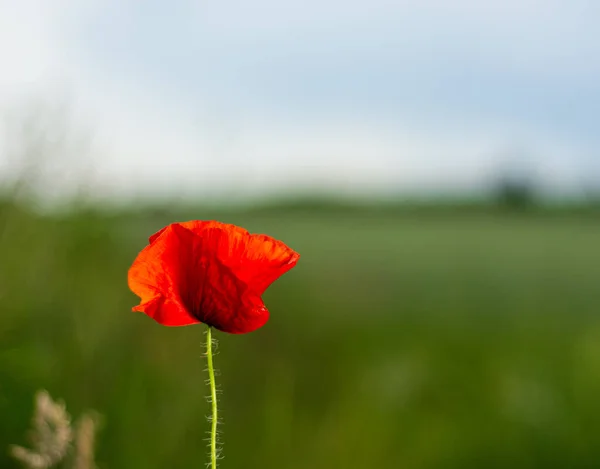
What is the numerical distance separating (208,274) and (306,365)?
2.41m

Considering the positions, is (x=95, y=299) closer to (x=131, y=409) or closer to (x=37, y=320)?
(x=37, y=320)

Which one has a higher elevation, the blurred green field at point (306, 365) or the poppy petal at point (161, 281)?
the poppy petal at point (161, 281)

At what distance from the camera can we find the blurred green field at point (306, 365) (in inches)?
69.8

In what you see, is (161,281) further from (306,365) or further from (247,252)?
(306,365)

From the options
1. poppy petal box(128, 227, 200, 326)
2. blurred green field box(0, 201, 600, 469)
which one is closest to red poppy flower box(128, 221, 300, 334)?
poppy petal box(128, 227, 200, 326)

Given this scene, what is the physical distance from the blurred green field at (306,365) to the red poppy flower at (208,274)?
461 millimetres

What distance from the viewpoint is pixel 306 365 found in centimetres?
295

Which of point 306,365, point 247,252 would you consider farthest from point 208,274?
point 306,365

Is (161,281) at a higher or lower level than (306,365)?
higher

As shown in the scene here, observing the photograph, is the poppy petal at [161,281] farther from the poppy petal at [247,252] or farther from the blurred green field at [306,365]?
the blurred green field at [306,365]

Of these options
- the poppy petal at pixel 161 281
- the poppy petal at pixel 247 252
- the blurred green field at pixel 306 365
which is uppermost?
the poppy petal at pixel 247 252

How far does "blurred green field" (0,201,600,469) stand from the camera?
1.77 metres

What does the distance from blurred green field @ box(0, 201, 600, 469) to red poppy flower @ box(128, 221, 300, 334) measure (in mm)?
461

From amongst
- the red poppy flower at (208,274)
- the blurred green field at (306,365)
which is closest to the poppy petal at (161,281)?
the red poppy flower at (208,274)
